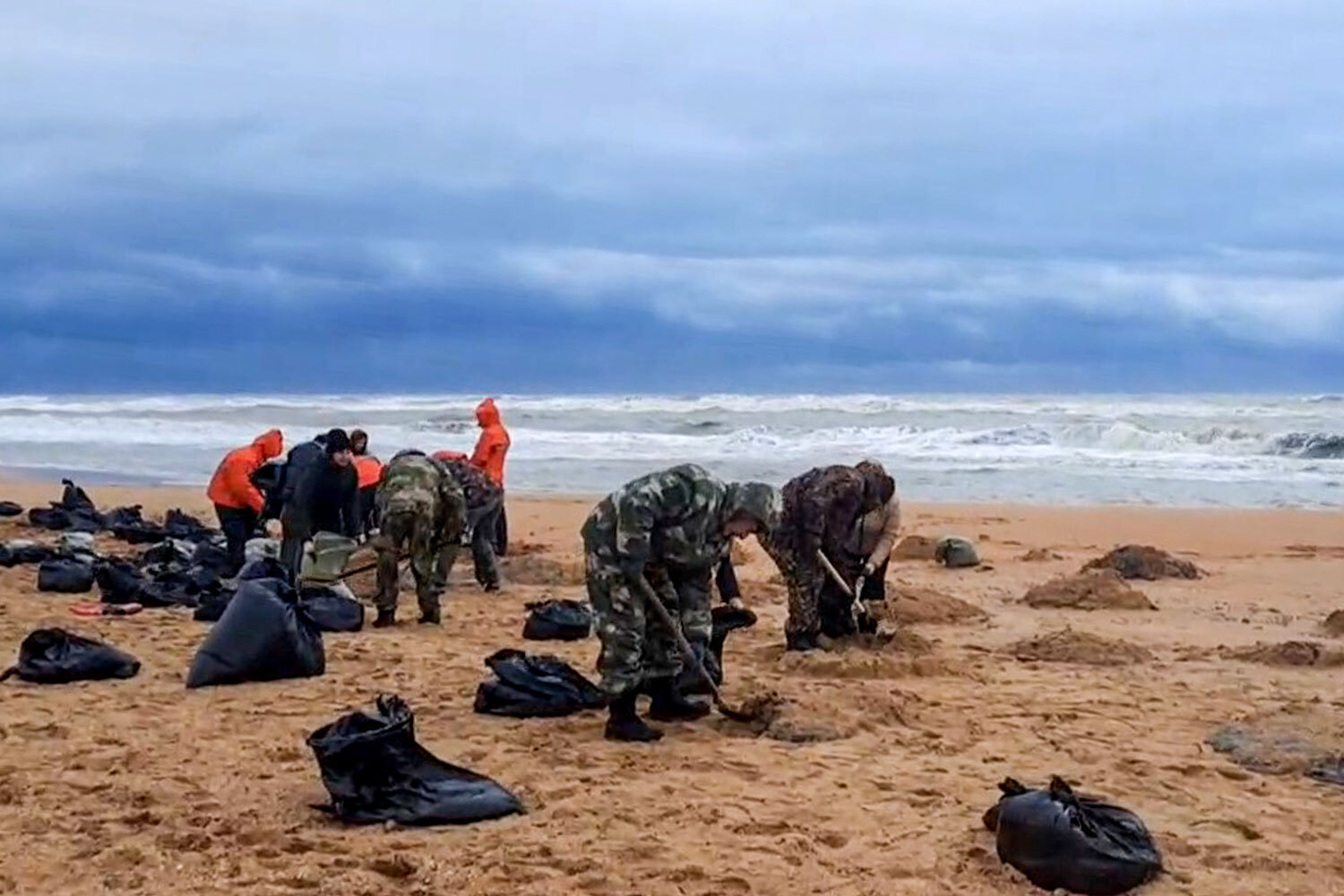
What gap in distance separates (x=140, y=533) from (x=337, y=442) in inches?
222

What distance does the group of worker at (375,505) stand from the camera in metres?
10.2

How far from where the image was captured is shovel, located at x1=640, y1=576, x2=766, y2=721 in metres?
6.89

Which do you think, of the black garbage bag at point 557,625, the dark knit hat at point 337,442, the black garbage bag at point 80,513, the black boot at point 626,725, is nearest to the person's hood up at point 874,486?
the black garbage bag at point 557,625

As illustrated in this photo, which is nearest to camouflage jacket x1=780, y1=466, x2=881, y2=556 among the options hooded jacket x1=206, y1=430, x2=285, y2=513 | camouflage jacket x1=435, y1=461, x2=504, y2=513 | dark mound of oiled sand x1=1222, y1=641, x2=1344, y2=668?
dark mound of oiled sand x1=1222, y1=641, x2=1344, y2=668

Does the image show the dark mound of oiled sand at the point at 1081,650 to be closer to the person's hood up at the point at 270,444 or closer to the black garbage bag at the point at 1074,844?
the black garbage bag at the point at 1074,844

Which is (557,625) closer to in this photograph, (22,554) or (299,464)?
(299,464)

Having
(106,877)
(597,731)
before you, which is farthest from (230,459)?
(106,877)

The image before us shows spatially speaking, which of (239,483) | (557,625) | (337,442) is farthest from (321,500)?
(557,625)

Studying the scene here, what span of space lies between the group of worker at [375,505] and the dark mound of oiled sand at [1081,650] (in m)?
3.87

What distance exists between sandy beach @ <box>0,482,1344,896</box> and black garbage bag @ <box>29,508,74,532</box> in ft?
17.3

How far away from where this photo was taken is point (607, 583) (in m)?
6.70

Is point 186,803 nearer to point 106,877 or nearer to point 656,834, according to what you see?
point 106,877

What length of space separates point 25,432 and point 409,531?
3534 centimetres

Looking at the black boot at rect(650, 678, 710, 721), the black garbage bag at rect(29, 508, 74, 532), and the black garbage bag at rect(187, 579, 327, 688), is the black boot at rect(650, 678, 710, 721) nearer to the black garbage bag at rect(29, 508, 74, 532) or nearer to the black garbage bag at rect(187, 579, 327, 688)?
the black garbage bag at rect(187, 579, 327, 688)
